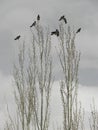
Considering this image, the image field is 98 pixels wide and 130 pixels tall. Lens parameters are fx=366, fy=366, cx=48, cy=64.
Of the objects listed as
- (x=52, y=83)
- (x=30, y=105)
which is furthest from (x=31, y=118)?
(x=52, y=83)

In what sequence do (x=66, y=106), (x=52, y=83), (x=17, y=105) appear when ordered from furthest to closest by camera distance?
(x=17, y=105) < (x=52, y=83) < (x=66, y=106)

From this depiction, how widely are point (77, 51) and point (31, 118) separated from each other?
3030mm

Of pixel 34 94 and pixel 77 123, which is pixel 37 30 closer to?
pixel 34 94

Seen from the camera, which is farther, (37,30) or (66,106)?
(37,30)

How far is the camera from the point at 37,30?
1374 cm

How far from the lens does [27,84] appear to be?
13773 mm

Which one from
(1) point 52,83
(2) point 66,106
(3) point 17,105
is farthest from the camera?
(3) point 17,105

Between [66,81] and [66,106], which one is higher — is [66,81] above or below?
above

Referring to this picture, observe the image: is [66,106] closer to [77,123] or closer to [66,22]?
[77,123]

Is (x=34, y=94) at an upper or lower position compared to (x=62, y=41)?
lower

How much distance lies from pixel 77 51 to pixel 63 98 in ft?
5.73

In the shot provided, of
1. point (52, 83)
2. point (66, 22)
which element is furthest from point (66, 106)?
point (66, 22)

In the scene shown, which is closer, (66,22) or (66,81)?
(66,81)

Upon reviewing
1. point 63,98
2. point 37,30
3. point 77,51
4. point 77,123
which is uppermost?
point 37,30
